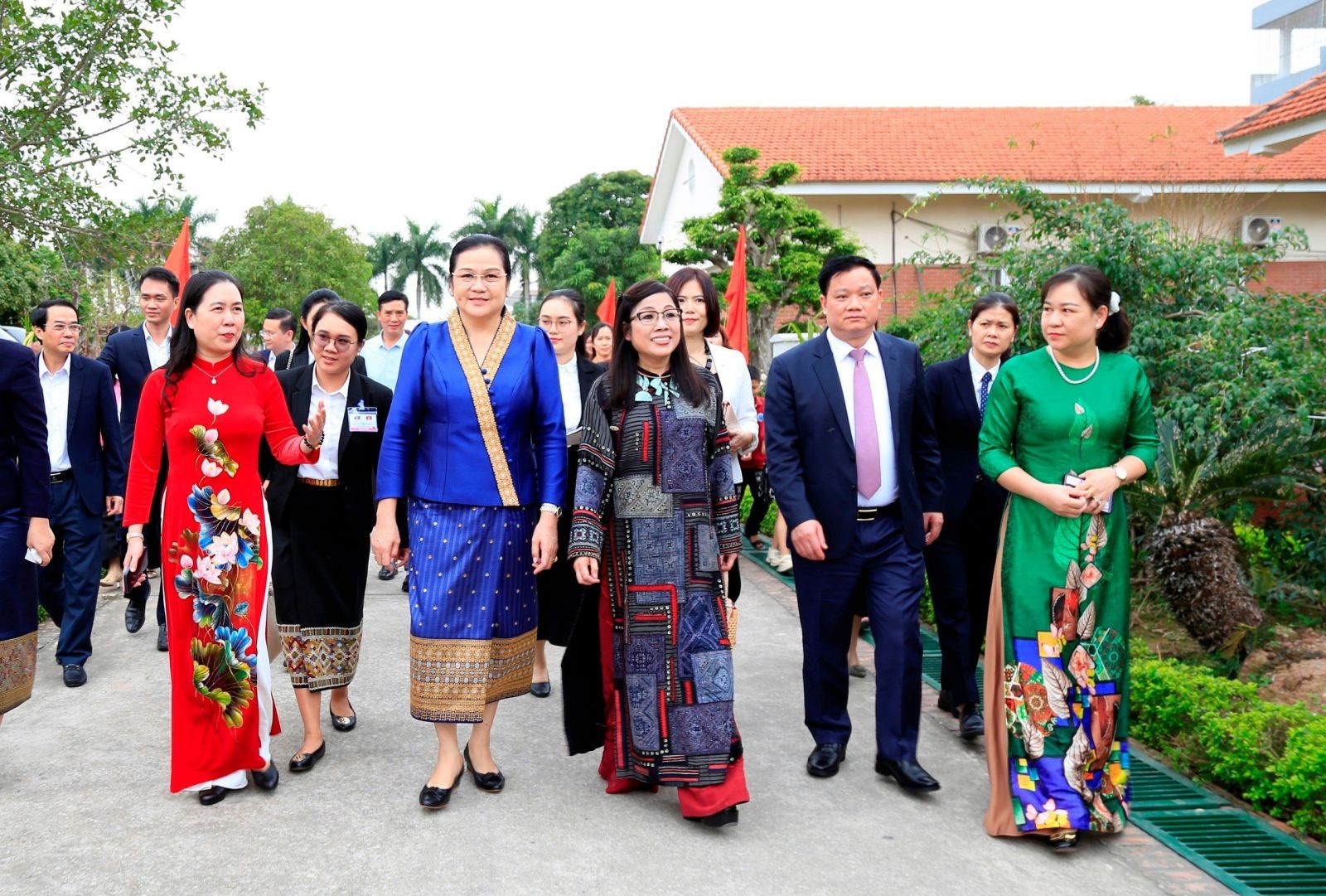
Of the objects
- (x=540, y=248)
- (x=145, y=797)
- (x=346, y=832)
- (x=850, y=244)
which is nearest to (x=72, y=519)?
(x=145, y=797)

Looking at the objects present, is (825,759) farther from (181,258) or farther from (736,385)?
(181,258)

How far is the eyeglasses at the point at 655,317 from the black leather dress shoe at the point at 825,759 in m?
1.85

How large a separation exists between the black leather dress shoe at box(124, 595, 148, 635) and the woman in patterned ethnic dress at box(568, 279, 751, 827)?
421 centimetres

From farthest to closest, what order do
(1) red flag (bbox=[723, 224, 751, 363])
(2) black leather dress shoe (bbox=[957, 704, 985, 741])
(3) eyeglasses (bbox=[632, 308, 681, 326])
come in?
(1) red flag (bbox=[723, 224, 751, 363]) → (2) black leather dress shoe (bbox=[957, 704, 985, 741]) → (3) eyeglasses (bbox=[632, 308, 681, 326])

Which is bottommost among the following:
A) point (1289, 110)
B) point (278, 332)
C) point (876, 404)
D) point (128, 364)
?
point (876, 404)

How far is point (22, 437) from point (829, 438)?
317cm

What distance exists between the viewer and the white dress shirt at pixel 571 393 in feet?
20.3

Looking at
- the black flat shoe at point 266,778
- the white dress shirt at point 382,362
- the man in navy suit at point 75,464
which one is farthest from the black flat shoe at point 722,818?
the white dress shirt at point 382,362

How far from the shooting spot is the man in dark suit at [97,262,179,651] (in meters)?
6.93

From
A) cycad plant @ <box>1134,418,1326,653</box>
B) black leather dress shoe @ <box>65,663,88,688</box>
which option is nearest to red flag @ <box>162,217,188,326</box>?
black leather dress shoe @ <box>65,663,88,688</box>

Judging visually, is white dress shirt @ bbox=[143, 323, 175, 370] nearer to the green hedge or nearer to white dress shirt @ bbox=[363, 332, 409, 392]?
white dress shirt @ bbox=[363, 332, 409, 392]

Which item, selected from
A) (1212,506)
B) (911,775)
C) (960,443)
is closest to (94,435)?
(960,443)

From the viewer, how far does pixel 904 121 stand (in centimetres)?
2552

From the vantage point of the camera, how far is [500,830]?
13.7ft
